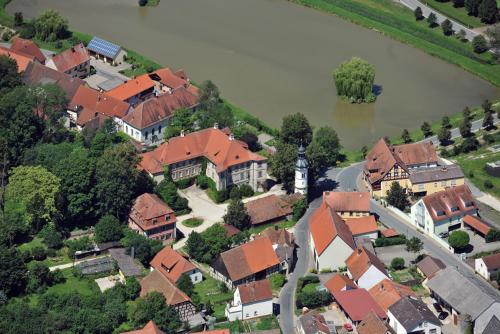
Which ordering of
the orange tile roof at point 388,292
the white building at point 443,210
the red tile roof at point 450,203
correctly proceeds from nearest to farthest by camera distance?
the orange tile roof at point 388,292 → the white building at point 443,210 → the red tile roof at point 450,203

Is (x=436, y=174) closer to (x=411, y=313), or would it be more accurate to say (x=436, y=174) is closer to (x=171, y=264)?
(x=411, y=313)

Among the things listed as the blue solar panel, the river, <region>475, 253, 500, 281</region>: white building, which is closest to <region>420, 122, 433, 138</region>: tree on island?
the river

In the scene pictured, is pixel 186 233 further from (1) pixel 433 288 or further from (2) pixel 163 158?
(1) pixel 433 288

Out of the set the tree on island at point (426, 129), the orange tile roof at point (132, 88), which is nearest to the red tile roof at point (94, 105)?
the orange tile roof at point (132, 88)

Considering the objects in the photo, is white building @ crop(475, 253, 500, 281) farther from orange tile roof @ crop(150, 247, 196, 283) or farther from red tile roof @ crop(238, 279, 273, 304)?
orange tile roof @ crop(150, 247, 196, 283)

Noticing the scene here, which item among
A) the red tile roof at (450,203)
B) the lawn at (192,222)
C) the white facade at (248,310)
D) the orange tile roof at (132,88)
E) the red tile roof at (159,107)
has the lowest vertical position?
the orange tile roof at (132,88)

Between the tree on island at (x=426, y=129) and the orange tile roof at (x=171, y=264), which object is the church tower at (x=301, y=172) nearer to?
the orange tile roof at (x=171, y=264)

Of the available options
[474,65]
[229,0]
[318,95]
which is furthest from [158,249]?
[229,0]

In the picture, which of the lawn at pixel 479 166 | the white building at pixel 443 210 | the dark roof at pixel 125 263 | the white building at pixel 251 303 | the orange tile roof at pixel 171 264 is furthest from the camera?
the lawn at pixel 479 166

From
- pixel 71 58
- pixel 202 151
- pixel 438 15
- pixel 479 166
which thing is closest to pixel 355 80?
pixel 479 166
